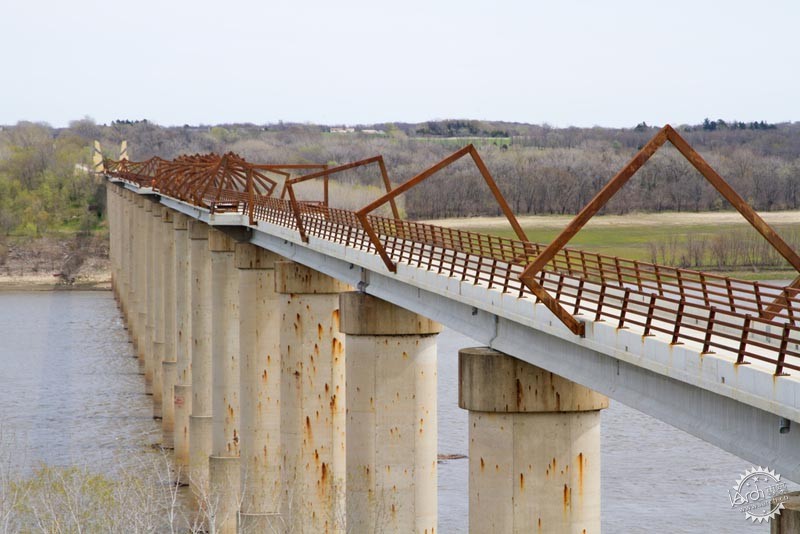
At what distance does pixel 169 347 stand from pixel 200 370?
33.9 ft

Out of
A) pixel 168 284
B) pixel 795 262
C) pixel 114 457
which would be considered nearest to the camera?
pixel 795 262

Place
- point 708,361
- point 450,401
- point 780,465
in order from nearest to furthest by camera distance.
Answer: point 780,465 → point 708,361 → point 450,401

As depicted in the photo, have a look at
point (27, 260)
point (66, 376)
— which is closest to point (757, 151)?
point (27, 260)

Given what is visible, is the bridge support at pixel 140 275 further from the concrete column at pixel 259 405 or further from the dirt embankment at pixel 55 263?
the dirt embankment at pixel 55 263

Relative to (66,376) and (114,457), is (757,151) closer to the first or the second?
(66,376)

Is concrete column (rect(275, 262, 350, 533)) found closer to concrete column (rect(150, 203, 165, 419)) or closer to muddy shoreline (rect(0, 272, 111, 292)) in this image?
concrete column (rect(150, 203, 165, 419))

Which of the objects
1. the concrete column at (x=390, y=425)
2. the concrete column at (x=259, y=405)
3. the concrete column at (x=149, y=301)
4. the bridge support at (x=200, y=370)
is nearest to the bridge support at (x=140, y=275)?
the concrete column at (x=149, y=301)

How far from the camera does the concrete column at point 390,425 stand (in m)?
25.0

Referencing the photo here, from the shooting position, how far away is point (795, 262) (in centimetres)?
1527

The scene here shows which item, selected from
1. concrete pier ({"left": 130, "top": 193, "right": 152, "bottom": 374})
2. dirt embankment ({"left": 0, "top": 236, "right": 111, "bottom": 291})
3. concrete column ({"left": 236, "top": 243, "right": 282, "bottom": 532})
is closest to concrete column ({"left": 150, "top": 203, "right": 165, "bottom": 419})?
concrete pier ({"left": 130, "top": 193, "right": 152, "bottom": 374})

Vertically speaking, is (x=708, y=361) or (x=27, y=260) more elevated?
(x=708, y=361)

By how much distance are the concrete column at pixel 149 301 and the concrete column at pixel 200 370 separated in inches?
656

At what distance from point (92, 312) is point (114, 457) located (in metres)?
58.9

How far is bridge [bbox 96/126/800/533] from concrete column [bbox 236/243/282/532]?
0.16 feet
